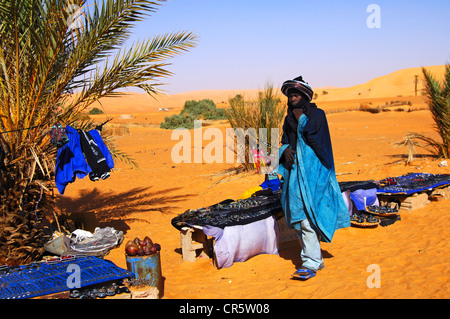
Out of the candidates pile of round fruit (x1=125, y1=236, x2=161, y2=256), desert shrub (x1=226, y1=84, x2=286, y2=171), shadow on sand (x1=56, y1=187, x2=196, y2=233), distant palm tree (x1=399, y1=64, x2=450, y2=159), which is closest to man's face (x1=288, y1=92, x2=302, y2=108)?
pile of round fruit (x1=125, y1=236, x2=161, y2=256)

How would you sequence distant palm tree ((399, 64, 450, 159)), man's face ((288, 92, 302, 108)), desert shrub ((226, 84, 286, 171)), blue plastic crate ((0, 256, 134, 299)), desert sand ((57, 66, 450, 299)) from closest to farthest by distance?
blue plastic crate ((0, 256, 134, 299)), desert sand ((57, 66, 450, 299)), man's face ((288, 92, 302, 108)), distant palm tree ((399, 64, 450, 159)), desert shrub ((226, 84, 286, 171))

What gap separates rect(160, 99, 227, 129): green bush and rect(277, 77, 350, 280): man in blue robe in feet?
78.0

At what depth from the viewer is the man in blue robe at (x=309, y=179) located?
15.4 feet

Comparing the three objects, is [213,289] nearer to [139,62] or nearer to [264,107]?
[139,62]

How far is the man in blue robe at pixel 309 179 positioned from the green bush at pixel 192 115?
936 inches

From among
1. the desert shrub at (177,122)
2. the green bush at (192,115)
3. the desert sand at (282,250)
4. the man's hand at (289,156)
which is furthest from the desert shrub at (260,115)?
the desert shrub at (177,122)

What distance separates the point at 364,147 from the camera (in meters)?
14.9

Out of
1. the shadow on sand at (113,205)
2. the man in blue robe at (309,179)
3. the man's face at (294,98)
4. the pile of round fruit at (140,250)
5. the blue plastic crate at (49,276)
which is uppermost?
the man's face at (294,98)

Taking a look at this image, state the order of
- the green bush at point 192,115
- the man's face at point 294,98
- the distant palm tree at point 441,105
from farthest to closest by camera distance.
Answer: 1. the green bush at point 192,115
2. the distant palm tree at point 441,105
3. the man's face at point 294,98

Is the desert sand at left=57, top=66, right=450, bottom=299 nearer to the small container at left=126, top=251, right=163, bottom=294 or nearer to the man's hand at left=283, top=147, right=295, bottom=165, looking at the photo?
Answer: the small container at left=126, top=251, right=163, bottom=294

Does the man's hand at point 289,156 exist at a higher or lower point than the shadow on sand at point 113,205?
higher

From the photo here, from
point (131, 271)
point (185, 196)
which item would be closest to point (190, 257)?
point (131, 271)

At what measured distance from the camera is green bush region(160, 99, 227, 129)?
30219mm

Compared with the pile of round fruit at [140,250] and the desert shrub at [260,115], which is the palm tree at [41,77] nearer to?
the pile of round fruit at [140,250]
